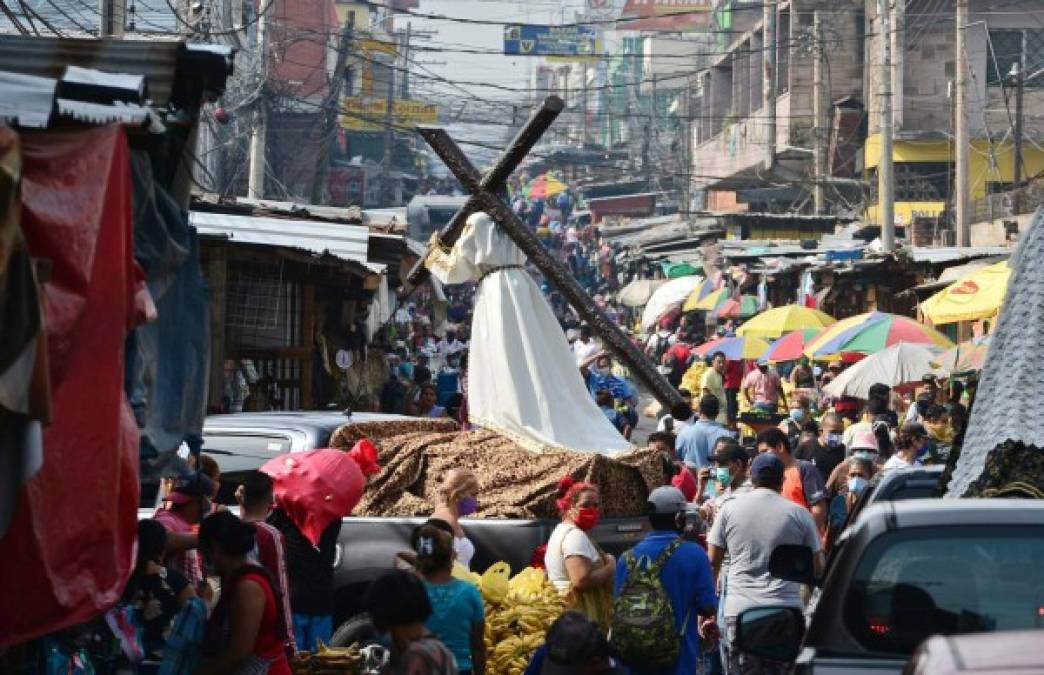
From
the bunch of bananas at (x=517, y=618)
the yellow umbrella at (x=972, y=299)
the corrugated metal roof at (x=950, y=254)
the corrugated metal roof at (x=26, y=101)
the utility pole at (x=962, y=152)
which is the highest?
the utility pole at (x=962, y=152)

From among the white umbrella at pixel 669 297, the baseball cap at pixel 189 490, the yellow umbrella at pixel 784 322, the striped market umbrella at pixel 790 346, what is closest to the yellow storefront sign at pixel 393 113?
the white umbrella at pixel 669 297

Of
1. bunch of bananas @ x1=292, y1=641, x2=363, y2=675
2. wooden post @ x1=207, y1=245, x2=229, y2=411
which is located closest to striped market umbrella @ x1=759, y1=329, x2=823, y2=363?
wooden post @ x1=207, y1=245, x2=229, y2=411

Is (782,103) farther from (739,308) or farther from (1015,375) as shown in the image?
(1015,375)

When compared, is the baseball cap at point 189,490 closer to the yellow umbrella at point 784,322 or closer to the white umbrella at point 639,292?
the yellow umbrella at point 784,322

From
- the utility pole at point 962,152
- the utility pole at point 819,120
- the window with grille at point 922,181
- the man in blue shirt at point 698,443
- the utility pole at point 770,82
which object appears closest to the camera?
the man in blue shirt at point 698,443

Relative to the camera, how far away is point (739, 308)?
38562mm

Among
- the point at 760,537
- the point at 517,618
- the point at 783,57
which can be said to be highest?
the point at 783,57

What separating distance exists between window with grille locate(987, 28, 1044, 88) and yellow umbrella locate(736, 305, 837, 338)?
26.2 m

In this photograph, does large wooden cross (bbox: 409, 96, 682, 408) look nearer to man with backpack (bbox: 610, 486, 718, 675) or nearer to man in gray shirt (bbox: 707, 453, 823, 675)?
man in gray shirt (bbox: 707, 453, 823, 675)

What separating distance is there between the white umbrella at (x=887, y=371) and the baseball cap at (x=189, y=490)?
13.0m

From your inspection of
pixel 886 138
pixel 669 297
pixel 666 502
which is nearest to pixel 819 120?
pixel 669 297

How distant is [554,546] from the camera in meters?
10.2

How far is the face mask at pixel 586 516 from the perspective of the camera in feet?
32.8

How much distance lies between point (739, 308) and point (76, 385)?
109ft
